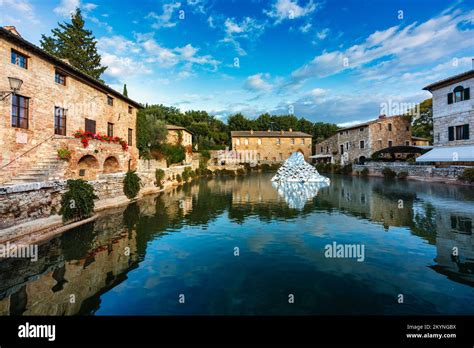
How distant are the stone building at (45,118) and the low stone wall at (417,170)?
98.2 ft

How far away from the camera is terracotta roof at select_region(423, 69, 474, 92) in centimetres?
2265

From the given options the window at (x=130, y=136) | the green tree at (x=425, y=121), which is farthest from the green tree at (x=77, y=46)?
the green tree at (x=425, y=121)

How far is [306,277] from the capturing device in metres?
5.55

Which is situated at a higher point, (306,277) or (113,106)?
(113,106)

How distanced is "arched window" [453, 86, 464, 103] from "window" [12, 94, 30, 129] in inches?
1447

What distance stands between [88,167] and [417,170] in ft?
106

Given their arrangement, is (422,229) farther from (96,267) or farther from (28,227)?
(28,227)

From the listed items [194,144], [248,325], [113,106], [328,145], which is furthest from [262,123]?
[248,325]

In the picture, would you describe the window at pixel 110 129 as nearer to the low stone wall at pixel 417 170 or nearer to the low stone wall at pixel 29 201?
the low stone wall at pixel 29 201

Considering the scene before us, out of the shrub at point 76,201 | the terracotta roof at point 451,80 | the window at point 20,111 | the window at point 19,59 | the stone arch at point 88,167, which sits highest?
the terracotta roof at point 451,80

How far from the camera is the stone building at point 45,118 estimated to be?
1209 centimetres

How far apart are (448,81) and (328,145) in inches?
1012

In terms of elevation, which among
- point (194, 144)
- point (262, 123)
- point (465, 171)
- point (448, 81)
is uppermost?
point (262, 123)

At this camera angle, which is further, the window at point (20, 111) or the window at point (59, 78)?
the window at point (59, 78)
